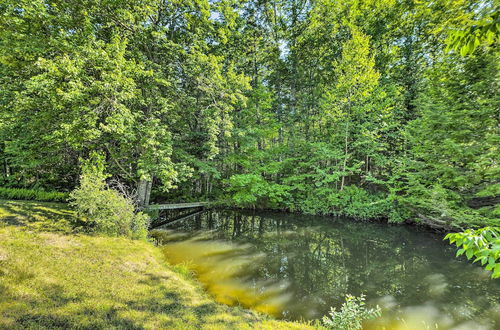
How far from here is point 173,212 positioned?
1395 centimetres

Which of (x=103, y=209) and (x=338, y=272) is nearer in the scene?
(x=338, y=272)

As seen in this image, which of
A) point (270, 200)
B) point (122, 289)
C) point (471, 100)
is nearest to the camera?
point (122, 289)

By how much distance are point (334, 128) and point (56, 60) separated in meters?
14.6

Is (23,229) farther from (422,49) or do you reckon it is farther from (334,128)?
(422,49)

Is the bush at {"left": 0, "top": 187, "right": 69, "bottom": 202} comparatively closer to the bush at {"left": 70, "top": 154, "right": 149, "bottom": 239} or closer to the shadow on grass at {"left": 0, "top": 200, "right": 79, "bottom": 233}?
the shadow on grass at {"left": 0, "top": 200, "right": 79, "bottom": 233}

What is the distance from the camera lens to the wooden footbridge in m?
10.8

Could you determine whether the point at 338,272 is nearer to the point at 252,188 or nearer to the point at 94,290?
the point at 94,290

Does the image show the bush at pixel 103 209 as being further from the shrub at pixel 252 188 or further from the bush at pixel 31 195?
the bush at pixel 31 195

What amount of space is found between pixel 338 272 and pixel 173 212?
1104cm

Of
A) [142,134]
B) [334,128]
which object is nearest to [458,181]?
[334,128]

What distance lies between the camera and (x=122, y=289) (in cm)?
389

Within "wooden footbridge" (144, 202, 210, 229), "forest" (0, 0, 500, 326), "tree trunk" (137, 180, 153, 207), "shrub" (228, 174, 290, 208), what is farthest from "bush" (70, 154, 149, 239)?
"shrub" (228, 174, 290, 208)

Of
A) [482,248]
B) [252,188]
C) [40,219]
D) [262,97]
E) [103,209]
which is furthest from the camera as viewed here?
[262,97]

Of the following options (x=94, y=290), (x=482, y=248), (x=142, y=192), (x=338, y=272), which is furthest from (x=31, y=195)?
(x=482, y=248)
